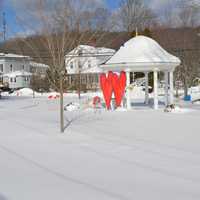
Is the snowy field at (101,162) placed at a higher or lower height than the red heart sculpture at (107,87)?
lower

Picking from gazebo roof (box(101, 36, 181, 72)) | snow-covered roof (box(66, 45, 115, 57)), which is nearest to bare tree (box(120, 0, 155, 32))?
snow-covered roof (box(66, 45, 115, 57))

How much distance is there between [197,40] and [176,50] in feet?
11.0

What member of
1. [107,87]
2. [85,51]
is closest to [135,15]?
[85,51]

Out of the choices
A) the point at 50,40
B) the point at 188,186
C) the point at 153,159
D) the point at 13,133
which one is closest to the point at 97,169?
the point at 153,159

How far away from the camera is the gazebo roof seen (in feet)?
68.2

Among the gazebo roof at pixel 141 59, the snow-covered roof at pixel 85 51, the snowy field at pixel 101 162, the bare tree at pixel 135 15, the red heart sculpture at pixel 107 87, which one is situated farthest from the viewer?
the bare tree at pixel 135 15

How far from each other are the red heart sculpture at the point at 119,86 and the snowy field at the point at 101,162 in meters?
6.57

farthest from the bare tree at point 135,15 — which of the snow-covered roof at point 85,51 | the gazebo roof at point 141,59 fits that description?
the gazebo roof at point 141,59

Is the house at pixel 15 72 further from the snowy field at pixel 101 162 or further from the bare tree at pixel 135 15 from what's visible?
the snowy field at pixel 101 162

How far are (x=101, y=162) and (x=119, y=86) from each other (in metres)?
12.8

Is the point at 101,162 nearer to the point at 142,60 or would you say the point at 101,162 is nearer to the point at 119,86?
the point at 119,86

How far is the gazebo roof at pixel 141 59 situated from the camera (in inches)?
819

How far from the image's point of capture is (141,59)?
20.8m

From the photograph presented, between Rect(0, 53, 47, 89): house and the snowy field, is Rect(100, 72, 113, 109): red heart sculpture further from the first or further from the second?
Rect(0, 53, 47, 89): house
